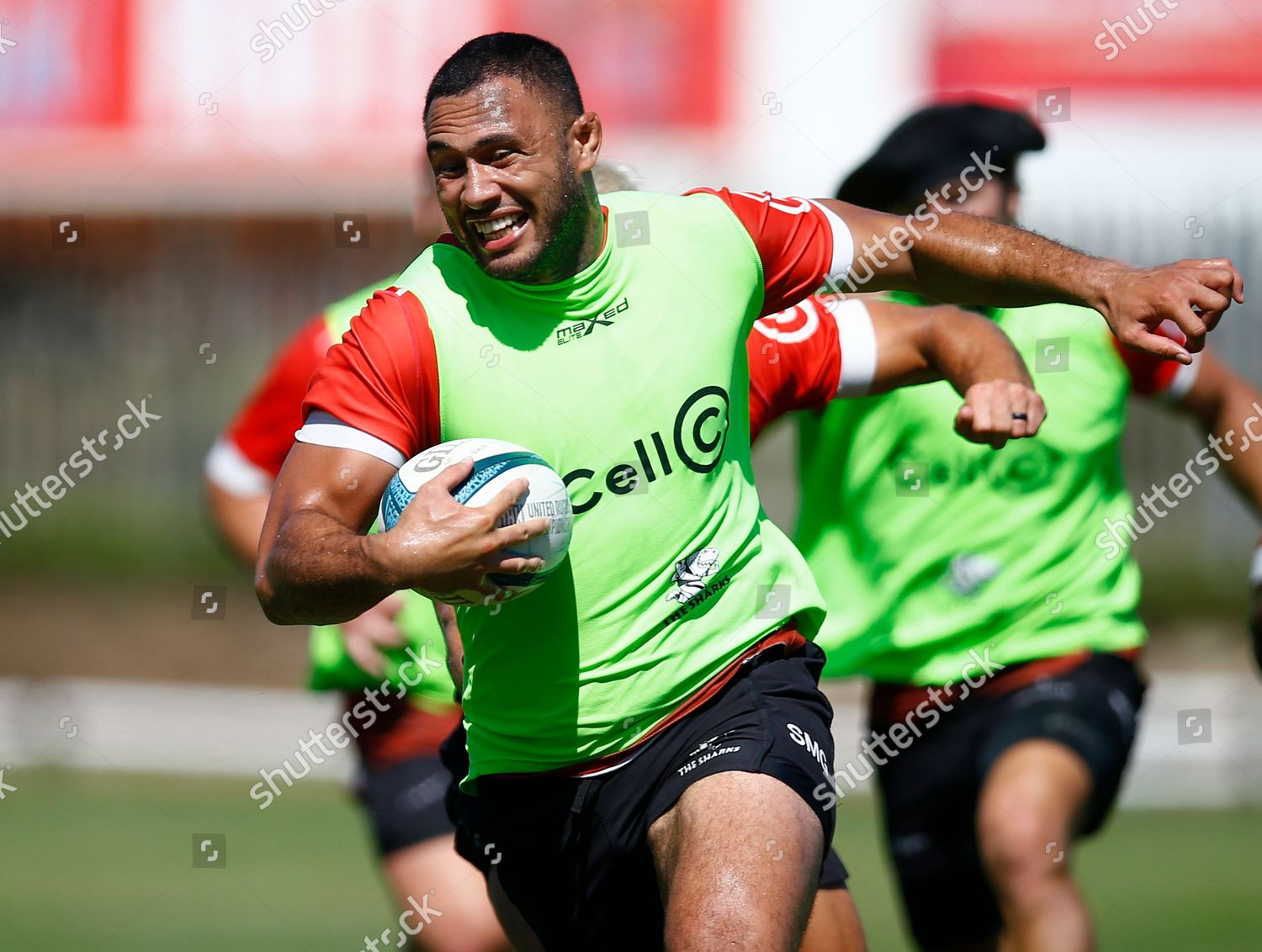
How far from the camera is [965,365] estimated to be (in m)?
4.07

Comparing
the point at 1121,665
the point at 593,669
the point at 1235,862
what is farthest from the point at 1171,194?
the point at 593,669

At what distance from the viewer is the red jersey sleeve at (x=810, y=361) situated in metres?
4.25

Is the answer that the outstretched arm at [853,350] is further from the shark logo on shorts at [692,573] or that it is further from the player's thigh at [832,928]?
the player's thigh at [832,928]

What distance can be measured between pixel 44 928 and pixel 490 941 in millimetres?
2766

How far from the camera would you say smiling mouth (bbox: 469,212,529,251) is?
3.50 meters

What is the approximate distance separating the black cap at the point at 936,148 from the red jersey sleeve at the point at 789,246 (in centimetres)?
161

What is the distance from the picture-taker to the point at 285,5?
1370cm

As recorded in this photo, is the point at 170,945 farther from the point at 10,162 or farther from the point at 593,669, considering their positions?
the point at 10,162

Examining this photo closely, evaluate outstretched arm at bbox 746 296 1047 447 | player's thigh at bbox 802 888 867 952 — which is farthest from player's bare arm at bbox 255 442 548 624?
outstretched arm at bbox 746 296 1047 447

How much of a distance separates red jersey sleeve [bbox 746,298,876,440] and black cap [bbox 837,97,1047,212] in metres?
1.23

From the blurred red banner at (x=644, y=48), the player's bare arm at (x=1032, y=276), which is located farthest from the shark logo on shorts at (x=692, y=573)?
the blurred red banner at (x=644, y=48)

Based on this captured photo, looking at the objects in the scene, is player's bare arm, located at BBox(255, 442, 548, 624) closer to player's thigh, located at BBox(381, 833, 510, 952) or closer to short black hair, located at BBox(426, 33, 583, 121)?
short black hair, located at BBox(426, 33, 583, 121)

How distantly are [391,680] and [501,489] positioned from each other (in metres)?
2.28

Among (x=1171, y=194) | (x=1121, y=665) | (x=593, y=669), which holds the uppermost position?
(x=593, y=669)
